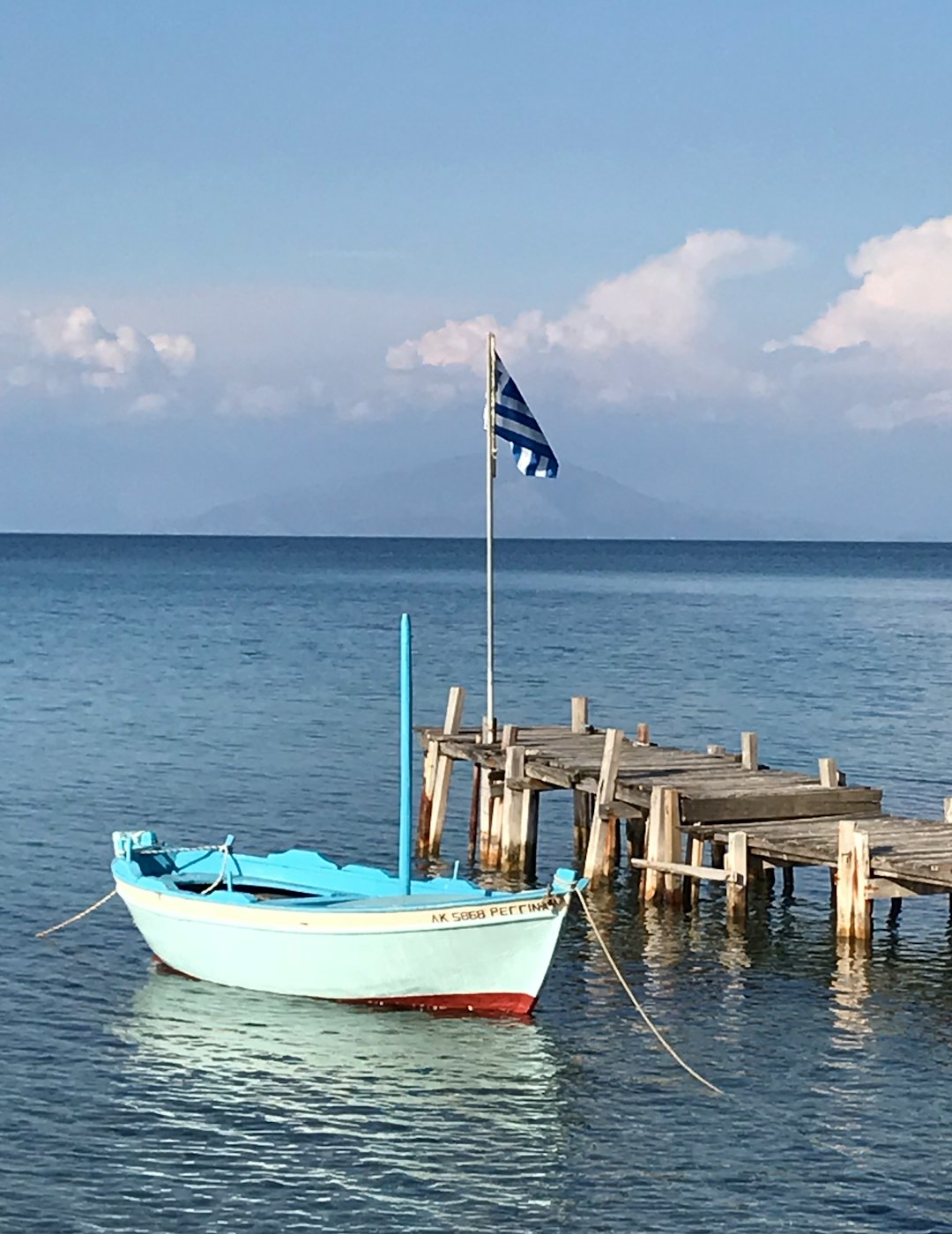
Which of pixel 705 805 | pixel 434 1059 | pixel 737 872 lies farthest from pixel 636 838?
pixel 434 1059

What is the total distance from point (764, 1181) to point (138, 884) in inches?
385

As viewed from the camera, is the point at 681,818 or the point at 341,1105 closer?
the point at 341,1105

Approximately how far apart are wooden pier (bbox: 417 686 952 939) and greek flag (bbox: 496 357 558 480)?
438 cm

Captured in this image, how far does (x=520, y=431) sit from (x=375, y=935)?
11.4m

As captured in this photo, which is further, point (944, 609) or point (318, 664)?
point (944, 609)

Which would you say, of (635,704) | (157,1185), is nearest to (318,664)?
(635,704)

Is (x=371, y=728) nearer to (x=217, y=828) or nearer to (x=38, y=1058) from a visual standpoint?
(x=217, y=828)

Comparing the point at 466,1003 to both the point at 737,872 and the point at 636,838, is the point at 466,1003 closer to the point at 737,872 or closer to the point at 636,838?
the point at 737,872

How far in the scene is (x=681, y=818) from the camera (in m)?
26.3

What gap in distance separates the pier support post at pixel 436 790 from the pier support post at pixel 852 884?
28.8 ft

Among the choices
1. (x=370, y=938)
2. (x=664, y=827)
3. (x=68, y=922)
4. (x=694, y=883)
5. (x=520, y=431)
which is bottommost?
(x=68, y=922)

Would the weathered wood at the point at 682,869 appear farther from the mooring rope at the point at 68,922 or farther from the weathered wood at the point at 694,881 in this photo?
the mooring rope at the point at 68,922

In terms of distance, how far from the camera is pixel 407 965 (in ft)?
70.1

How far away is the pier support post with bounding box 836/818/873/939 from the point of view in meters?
23.2
